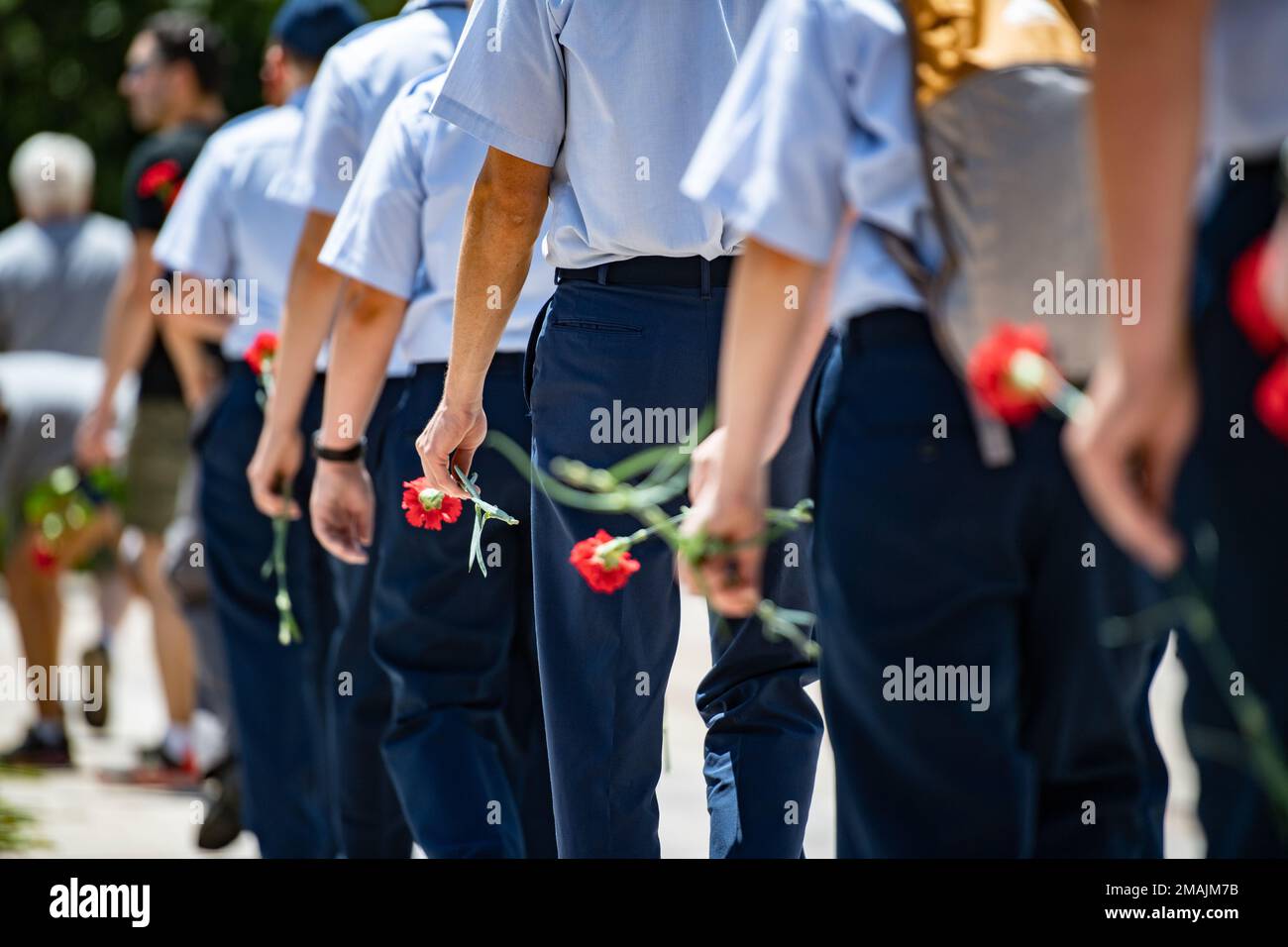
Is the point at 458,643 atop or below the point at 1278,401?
below

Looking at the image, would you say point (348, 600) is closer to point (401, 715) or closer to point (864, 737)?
point (401, 715)

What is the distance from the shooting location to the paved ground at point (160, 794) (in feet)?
16.0

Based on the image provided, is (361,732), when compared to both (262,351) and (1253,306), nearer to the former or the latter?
(262,351)

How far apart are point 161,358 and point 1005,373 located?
493 cm

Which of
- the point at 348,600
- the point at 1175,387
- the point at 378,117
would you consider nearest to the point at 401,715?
the point at 348,600

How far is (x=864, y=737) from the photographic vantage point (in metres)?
2.19

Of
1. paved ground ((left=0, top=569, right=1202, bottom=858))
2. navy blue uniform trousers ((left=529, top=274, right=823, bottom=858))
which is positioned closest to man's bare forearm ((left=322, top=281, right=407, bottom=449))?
navy blue uniform trousers ((left=529, top=274, right=823, bottom=858))

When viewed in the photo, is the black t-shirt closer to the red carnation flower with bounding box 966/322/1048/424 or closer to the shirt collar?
the shirt collar

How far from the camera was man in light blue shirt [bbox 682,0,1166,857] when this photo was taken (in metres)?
2.11

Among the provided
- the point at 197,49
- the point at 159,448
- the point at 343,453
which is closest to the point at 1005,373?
the point at 343,453

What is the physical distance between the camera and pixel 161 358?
6.43 m

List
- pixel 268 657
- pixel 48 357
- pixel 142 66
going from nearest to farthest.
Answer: pixel 268 657, pixel 142 66, pixel 48 357

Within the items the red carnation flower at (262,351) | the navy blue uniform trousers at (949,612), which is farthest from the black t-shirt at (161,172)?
the navy blue uniform trousers at (949,612)
